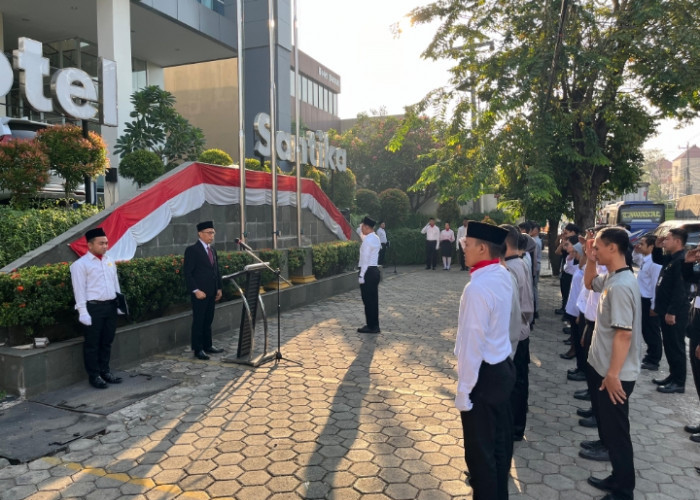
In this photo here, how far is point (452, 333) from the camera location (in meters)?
8.32

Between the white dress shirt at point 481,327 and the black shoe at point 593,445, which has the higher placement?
the white dress shirt at point 481,327

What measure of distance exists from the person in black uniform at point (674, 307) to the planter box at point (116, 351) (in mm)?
5294

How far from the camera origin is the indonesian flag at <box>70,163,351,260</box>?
25.9 ft

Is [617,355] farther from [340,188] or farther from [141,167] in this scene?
[340,188]

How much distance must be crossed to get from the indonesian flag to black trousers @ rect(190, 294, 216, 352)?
1.85 metres

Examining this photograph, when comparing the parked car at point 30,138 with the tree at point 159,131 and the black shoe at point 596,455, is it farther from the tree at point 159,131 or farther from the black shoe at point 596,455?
the black shoe at point 596,455

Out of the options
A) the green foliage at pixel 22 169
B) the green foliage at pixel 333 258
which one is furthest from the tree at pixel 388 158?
the green foliage at pixel 22 169

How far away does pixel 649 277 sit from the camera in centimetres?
644

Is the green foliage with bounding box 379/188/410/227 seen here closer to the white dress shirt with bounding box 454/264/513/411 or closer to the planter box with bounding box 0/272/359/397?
the planter box with bounding box 0/272/359/397

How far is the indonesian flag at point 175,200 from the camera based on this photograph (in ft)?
25.9

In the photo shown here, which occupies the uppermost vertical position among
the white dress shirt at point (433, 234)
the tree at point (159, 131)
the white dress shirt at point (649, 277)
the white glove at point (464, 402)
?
the tree at point (159, 131)

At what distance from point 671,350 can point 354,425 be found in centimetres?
385

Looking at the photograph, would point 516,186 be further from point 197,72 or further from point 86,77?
point 197,72

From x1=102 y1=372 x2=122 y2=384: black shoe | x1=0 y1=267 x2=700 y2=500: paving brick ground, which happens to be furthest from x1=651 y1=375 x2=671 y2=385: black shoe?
x1=102 y1=372 x2=122 y2=384: black shoe
